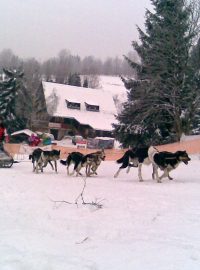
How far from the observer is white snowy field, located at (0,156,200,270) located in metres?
5.86

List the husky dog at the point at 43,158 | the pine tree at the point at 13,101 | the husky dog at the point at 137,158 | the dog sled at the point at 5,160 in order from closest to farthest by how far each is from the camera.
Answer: the husky dog at the point at 137,158, the husky dog at the point at 43,158, the dog sled at the point at 5,160, the pine tree at the point at 13,101

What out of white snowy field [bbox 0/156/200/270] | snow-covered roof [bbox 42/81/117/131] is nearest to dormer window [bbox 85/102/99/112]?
snow-covered roof [bbox 42/81/117/131]

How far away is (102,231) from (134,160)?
34.7 feet

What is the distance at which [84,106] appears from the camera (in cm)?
8088

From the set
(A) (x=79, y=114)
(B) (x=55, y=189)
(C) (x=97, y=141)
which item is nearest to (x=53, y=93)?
(A) (x=79, y=114)

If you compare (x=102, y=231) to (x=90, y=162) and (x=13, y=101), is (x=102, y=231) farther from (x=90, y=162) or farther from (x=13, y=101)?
(x=13, y=101)

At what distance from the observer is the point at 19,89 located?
6888cm

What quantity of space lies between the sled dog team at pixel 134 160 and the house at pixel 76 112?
52.4 m

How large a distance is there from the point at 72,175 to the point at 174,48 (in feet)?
61.6

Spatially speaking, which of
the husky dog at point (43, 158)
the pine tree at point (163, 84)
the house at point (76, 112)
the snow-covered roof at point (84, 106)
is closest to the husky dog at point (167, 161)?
the husky dog at point (43, 158)

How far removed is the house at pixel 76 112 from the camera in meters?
75.5

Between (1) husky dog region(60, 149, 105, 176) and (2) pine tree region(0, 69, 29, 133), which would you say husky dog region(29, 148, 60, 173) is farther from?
(2) pine tree region(0, 69, 29, 133)

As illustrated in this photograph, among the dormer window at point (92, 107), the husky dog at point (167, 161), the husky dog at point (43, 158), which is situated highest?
the dormer window at point (92, 107)

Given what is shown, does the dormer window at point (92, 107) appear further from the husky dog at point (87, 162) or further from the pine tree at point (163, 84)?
the husky dog at point (87, 162)
